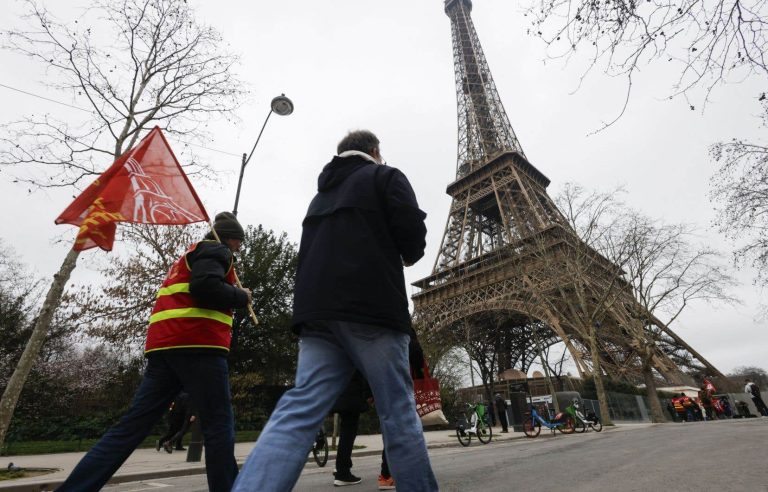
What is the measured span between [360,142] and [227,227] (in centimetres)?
139

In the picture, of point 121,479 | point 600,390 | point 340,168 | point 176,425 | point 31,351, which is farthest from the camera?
point 600,390

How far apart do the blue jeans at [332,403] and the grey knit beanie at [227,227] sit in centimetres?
160

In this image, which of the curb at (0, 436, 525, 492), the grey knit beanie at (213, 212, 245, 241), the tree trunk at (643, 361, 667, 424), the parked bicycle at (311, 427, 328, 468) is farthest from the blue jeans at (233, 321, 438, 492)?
the tree trunk at (643, 361, 667, 424)

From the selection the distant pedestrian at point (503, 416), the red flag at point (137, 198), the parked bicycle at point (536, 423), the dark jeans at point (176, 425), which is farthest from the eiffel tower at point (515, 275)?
the red flag at point (137, 198)

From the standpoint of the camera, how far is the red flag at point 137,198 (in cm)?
357

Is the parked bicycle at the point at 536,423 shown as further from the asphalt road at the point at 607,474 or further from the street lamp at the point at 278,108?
the street lamp at the point at 278,108

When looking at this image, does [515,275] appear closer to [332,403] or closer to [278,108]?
[278,108]

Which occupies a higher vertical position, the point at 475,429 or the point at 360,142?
the point at 360,142

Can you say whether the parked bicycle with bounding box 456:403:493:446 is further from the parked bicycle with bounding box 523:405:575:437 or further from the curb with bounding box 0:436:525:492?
the curb with bounding box 0:436:525:492

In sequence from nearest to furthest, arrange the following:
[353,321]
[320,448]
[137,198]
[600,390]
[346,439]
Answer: [353,321]
[137,198]
[346,439]
[320,448]
[600,390]

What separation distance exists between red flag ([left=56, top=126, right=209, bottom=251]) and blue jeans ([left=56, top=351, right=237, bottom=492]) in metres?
1.52

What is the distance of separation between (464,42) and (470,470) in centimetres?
5501

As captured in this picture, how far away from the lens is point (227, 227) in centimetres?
A: 314

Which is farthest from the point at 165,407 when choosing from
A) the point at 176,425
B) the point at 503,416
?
the point at 503,416
